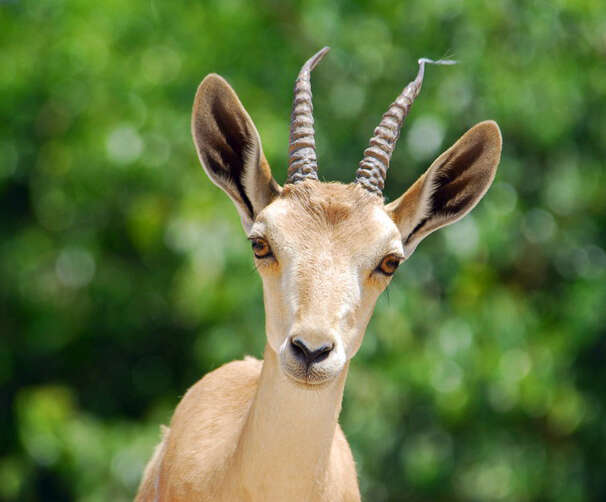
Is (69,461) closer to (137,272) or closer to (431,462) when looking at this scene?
(137,272)

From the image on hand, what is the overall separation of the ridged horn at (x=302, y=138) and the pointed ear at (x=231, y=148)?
143 mm

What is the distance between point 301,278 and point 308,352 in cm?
44

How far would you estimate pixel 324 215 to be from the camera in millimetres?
5324

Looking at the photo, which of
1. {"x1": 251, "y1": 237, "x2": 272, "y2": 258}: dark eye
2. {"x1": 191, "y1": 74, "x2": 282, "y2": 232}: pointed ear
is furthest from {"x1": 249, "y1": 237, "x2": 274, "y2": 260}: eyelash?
{"x1": 191, "y1": 74, "x2": 282, "y2": 232}: pointed ear

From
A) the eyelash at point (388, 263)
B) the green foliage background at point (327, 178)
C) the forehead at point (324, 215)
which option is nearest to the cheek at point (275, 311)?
the forehead at point (324, 215)

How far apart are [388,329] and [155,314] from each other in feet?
13.2

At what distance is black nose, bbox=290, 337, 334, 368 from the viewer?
4742 millimetres

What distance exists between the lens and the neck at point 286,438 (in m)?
5.23

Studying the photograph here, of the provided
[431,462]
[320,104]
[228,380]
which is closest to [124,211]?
[320,104]

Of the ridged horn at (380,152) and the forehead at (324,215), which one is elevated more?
the ridged horn at (380,152)

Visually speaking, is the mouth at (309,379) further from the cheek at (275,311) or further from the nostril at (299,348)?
the cheek at (275,311)

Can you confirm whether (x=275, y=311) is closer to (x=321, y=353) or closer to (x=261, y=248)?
(x=261, y=248)

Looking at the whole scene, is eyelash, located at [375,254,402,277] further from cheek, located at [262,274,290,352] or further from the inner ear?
the inner ear

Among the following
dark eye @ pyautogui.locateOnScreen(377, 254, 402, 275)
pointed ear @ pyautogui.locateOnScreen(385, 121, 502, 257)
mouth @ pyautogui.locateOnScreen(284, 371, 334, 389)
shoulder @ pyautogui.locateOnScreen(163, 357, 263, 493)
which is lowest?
Result: shoulder @ pyautogui.locateOnScreen(163, 357, 263, 493)
